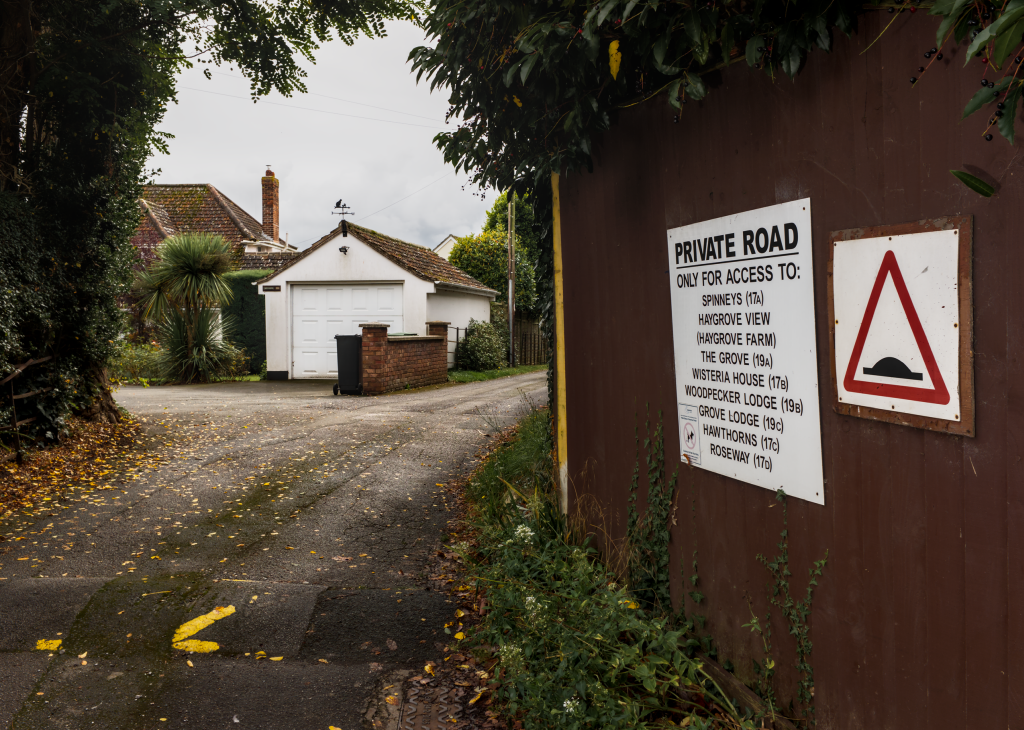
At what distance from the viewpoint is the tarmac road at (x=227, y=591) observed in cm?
331

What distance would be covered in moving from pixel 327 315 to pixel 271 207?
1282cm

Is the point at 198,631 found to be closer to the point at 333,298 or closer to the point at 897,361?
the point at 897,361

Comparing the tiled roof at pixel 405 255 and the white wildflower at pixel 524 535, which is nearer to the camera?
the white wildflower at pixel 524 535

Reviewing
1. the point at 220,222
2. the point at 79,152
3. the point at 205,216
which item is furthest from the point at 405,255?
the point at 79,152

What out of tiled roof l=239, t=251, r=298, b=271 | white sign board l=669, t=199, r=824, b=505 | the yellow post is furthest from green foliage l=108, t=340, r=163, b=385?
white sign board l=669, t=199, r=824, b=505

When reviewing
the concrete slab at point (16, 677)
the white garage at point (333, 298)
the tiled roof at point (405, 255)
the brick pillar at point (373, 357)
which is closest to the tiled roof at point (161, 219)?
the white garage at point (333, 298)

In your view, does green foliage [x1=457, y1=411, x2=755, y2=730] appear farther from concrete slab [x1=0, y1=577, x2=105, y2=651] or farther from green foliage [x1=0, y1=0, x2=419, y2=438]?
green foliage [x1=0, y1=0, x2=419, y2=438]

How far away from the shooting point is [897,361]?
2166 millimetres

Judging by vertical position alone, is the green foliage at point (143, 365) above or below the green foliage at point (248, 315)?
below

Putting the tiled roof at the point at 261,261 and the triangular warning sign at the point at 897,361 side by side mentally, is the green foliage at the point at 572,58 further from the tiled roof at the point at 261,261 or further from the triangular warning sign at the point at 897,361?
the tiled roof at the point at 261,261

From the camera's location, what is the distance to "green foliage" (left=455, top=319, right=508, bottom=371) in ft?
73.3

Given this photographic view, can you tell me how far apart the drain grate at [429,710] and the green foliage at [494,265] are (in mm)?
25140

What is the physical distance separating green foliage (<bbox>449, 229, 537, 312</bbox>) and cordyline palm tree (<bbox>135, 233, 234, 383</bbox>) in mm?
11876

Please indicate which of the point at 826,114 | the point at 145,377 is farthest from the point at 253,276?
the point at 826,114
